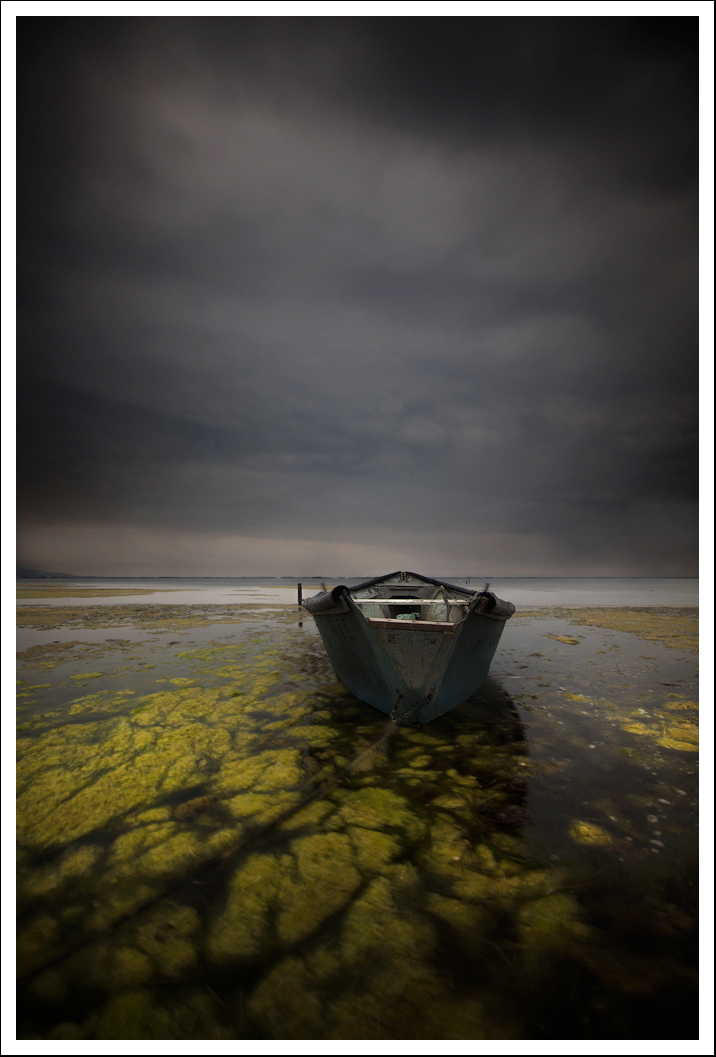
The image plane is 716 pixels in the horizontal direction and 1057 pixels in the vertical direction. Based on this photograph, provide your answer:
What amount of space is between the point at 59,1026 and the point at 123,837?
1807mm

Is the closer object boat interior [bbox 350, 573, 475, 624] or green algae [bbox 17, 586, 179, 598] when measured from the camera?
boat interior [bbox 350, 573, 475, 624]

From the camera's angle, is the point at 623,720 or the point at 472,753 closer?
the point at 472,753

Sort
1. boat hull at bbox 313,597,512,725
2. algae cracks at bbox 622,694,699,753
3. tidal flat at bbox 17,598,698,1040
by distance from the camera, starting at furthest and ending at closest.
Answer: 1. algae cracks at bbox 622,694,699,753
2. boat hull at bbox 313,597,512,725
3. tidal flat at bbox 17,598,698,1040

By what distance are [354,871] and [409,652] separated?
2.78 meters

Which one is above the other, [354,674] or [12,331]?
[12,331]

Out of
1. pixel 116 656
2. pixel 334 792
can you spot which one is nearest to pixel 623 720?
pixel 334 792

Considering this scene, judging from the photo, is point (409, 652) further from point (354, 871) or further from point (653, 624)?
point (653, 624)

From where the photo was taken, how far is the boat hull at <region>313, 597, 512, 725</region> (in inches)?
226

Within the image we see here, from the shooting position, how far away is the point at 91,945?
106 inches

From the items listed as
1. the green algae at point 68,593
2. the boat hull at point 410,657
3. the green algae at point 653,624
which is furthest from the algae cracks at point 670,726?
the green algae at point 68,593

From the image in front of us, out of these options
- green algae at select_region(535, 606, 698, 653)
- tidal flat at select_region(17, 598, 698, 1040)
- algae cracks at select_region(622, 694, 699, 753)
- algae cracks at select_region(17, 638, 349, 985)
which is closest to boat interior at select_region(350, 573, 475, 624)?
tidal flat at select_region(17, 598, 698, 1040)

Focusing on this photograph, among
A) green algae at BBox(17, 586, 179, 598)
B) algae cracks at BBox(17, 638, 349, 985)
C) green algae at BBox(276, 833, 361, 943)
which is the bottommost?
green algae at BBox(17, 586, 179, 598)

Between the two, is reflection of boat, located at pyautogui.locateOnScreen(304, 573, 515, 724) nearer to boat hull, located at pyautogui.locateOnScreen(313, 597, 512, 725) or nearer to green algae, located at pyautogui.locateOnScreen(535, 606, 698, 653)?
boat hull, located at pyautogui.locateOnScreen(313, 597, 512, 725)

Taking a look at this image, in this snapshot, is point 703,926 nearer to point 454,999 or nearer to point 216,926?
point 454,999
